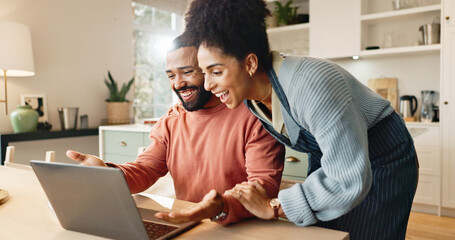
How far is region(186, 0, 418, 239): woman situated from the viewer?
72cm

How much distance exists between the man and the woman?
0.34 feet

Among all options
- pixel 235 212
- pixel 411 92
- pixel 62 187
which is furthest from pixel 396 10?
pixel 62 187

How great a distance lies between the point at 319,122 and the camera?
2.40 feet

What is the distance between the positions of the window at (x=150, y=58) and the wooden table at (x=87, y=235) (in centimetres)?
351

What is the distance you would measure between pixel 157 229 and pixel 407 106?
3271 millimetres

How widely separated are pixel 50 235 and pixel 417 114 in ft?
11.9

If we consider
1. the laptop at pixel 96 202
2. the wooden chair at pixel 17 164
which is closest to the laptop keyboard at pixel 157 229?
the laptop at pixel 96 202

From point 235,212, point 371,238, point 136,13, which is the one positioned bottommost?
point 371,238

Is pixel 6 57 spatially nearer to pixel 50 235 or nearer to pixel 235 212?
pixel 50 235

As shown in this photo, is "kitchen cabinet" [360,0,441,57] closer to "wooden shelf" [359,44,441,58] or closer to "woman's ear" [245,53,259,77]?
"wooden shelf" [359,44,441,58]

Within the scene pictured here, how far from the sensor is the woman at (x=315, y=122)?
722mm

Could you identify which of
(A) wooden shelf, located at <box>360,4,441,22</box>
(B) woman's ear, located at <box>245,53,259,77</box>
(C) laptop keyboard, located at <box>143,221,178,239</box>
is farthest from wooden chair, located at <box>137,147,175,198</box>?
(A) wooden shelf, located at <box>360,4,441,22</box>

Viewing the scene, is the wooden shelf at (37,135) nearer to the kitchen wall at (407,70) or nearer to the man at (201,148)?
the man at (201,148)

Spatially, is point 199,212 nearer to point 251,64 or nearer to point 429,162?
point 251,64
